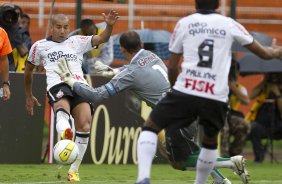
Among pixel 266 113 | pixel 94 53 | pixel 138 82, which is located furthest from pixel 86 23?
pixel 138 82

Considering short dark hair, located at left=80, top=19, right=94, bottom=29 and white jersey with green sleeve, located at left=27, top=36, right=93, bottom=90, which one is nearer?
white jersey with green sleeve, located at left=27, top=36, right=93, bottom=90

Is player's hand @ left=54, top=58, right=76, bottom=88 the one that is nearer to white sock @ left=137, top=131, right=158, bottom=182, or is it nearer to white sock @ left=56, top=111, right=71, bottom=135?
white sock @ left=56, top=111, right=71, bottom=135

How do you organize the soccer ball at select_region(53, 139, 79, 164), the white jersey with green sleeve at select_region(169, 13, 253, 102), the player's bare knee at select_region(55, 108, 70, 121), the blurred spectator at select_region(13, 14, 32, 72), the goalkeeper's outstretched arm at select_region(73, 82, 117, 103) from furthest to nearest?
the blurred spectator at select_region(13, 14, 32, 72)
the player's bare knee at select_region(55, 108, 70, 121)
the soccer ball at select_region(53, 139, 79, 164)
the goalkeeper's outstretched arm at select_region(73, 82, 117, 103)
the white jersey with green sleeve at select_region(169, 13, 253, 102)

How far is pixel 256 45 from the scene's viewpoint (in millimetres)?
9562

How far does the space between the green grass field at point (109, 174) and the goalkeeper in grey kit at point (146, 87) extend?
1555 millimetres

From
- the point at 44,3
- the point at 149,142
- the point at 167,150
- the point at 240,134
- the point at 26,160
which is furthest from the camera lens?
the point at 44,3

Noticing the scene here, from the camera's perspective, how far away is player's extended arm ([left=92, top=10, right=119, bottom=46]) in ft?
40.7

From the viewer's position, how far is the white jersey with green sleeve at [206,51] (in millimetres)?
9336

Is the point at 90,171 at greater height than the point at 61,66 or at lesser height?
lesser

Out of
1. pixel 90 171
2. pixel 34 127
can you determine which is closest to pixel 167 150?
pixel 90 171

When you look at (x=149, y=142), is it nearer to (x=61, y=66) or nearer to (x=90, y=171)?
(x=61, y=66)

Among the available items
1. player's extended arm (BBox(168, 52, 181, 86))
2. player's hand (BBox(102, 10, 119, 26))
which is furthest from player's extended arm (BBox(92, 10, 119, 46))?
player's extended arm (BBox(168, 52, 181, 86))

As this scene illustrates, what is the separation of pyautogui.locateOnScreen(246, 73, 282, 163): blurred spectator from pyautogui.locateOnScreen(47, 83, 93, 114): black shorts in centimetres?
616

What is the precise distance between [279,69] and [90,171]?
4910 millimetres
